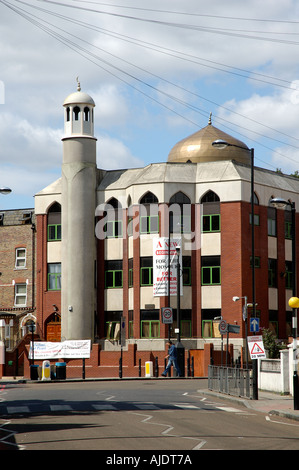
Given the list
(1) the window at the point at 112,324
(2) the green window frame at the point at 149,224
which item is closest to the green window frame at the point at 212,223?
(2) the green window frame at the point at 149,224

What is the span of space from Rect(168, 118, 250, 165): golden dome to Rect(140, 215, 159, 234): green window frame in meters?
7.57

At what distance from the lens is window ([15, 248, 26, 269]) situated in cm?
6234

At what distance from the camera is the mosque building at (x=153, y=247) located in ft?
176

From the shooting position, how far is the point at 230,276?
175 ft

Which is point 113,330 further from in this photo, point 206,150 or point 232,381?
point 232,381

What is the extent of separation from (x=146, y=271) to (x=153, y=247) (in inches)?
73.9

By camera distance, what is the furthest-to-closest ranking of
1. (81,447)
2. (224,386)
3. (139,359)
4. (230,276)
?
(230,276) < (139,359) < (224,386) < (81,447)

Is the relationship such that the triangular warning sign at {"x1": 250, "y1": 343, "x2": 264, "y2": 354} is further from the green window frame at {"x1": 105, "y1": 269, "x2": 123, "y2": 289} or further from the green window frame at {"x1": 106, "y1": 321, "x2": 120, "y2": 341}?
the green window frame at {"x1": 105, "y1": 269, "x2": 123, "y2": 289}

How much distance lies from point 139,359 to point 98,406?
939 inches

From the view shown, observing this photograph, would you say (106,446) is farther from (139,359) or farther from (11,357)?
(11,357)

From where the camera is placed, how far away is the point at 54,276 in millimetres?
59094

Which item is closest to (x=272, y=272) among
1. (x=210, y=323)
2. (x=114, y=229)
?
(x=210, y=323)

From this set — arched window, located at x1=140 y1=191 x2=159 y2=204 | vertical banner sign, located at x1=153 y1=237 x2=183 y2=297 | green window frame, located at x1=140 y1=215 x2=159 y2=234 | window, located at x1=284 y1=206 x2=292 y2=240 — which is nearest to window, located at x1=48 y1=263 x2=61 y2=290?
green window frame, located at x1=140 y1=215 x2=159 y2=234

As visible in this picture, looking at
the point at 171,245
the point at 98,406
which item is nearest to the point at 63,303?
the point at 171,245
